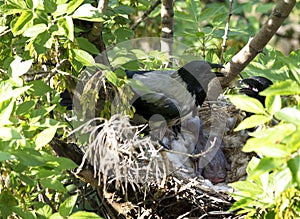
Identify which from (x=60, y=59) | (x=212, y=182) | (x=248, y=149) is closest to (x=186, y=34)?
(x=212, y=182)

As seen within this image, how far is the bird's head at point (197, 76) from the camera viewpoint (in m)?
3.98

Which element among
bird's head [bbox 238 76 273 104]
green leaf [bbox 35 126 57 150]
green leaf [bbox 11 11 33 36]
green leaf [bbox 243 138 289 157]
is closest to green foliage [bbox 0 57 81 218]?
green leaf [bbox 35 126 57 150]

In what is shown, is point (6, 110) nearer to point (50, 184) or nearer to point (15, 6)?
point (50, 184)

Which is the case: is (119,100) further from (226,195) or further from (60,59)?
(226,195)

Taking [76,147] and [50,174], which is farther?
[76,147]

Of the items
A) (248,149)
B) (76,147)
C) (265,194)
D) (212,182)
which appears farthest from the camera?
(212,182)

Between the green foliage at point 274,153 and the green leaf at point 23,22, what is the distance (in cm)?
102

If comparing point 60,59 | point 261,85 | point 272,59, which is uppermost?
point 60,59

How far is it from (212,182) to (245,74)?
2.15ft

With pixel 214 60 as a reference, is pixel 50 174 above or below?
above

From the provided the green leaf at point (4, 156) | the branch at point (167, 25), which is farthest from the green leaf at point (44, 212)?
the branch at point (167, 25)

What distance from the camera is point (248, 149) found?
6.15ft

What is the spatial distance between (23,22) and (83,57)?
275mm

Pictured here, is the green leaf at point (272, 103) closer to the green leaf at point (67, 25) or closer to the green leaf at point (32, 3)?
the green leaf at point (67, 25)
